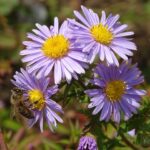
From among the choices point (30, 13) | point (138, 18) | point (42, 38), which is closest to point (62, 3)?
point (30, 13)

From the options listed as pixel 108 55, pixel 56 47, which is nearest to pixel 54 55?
pixel 56 47

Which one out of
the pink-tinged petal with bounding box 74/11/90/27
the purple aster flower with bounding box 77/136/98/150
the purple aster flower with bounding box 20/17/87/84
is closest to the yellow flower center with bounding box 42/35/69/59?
the purple aster flower with bounding box 20/17/87/84

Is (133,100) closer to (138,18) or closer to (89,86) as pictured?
(89,86)

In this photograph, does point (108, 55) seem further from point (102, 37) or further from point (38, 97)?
point (38, 97)

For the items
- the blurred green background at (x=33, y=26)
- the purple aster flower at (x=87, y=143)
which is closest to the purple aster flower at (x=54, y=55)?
the purple aster flower at (x=87, y=143)

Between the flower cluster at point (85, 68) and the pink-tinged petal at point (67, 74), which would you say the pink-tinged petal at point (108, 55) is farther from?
the pink-tinged petal at point (67, 74)
